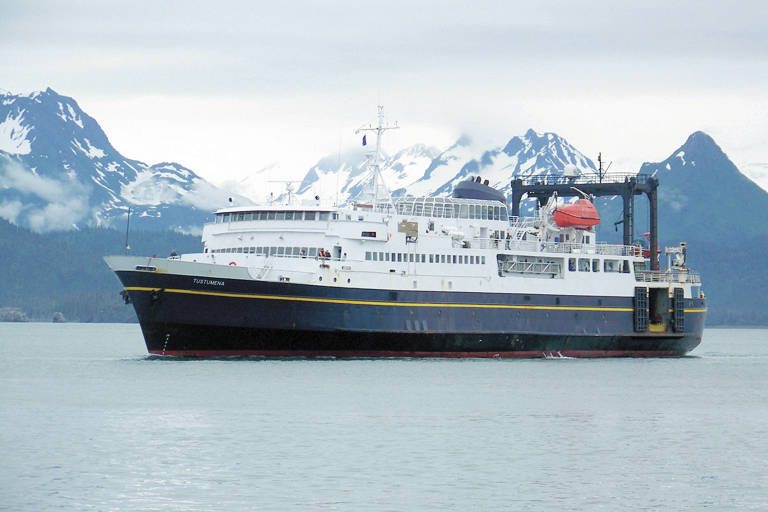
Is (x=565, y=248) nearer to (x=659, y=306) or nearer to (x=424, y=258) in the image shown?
(x=659, y=306)

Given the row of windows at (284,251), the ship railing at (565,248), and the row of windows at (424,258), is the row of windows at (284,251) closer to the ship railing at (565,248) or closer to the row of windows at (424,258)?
the row of windows at (424,258)

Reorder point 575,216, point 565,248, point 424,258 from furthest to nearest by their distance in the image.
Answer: point 575,216 → point 565,248 → point 424,258

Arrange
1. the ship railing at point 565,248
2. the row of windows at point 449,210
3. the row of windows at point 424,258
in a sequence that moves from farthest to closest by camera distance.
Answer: the ship railing at point 565,248, the row of windows at point 449,210, the row of windows at point 424,258

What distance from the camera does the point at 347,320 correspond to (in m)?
58.3

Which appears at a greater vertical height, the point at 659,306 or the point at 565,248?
the point at 565,248

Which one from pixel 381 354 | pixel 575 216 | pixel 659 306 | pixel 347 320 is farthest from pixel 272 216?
pixel 659 306

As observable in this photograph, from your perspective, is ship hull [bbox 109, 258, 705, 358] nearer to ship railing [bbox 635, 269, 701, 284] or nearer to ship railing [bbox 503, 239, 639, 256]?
ship railing [bbox 503, 239, 639, 256]

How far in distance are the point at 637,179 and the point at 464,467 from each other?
50.7 meters

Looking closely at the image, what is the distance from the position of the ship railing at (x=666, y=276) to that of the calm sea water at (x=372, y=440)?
1644cm

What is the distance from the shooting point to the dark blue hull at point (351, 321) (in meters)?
55.8

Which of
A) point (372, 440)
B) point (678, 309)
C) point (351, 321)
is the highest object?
point (678, 309)

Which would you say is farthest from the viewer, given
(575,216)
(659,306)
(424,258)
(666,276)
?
(666,276)

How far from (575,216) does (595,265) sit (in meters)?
2.91

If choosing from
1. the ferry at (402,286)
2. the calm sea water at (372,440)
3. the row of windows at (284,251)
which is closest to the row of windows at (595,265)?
the ferry at (402,286)
